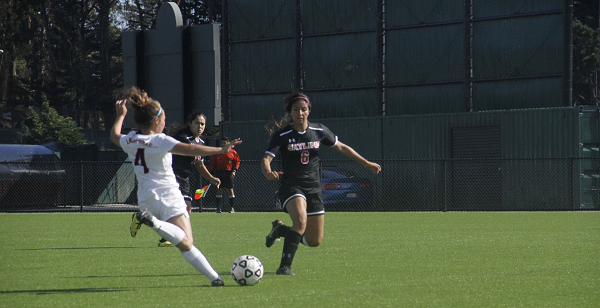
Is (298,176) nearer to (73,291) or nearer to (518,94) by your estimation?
(73,291)

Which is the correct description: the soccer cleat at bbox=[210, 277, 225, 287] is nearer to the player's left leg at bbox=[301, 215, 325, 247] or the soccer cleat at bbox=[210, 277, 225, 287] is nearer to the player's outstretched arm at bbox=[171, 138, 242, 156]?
the player's outstretched arm at bbox=[171, 138, 242, 156]

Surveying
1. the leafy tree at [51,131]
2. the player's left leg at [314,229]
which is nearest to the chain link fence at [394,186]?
the leafy tree at [51,131]

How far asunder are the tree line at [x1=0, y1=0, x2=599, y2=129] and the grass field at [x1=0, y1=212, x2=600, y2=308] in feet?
131

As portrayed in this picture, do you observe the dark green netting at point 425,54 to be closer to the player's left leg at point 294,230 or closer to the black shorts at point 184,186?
the black shorts at point 184,186

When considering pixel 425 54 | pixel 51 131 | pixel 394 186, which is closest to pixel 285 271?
pixel 394 186

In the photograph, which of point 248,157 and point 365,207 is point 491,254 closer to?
point 365,207

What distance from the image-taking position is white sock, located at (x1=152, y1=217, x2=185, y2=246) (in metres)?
6.16

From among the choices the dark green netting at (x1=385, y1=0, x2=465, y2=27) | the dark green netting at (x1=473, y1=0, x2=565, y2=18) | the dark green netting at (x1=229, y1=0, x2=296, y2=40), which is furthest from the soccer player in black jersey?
the dark green netting at (x1=229, y1=0, x2=296, y2=40)

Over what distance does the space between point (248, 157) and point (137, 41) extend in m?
7.01

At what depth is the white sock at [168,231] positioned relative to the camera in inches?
243

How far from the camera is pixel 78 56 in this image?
55969mm

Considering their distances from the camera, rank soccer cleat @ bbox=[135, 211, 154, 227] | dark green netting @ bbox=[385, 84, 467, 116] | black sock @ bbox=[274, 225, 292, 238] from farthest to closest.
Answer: dark green netting @ bbox=[385, 84, 467, 116], black sock @ bbox=[274, 225, 292, 238], soccer cleat @ bbox=[135, 211, 154, 227]

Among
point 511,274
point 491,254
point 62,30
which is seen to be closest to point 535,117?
point 491,254

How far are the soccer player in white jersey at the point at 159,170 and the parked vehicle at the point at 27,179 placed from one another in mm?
18511
